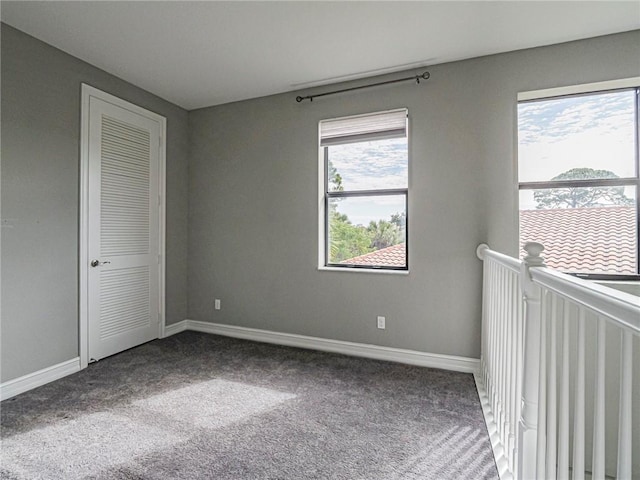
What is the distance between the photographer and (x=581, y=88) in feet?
8.34

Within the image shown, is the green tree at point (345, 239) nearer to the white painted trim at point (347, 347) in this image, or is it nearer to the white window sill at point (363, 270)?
the white window sill at point (363, 270)

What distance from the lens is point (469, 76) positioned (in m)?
2.80

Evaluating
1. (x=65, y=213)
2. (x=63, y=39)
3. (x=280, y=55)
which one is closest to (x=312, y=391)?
(x=65, y=213)

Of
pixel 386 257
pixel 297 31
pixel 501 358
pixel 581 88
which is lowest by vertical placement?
pixel 501 358

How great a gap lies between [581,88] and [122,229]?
A: 13.2 ft

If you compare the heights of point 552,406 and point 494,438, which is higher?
point 552,406

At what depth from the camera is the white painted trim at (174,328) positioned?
3.72 m

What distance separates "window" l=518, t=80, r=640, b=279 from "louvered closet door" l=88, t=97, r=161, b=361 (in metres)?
3.48

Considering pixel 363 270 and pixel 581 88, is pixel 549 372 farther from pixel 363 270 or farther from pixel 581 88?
pixel 581 88

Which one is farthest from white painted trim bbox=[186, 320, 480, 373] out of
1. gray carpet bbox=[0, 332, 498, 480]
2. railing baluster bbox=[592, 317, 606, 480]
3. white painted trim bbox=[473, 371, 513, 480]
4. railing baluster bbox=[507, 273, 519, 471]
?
railing baluster bbox=[592, 317, 606, 480]

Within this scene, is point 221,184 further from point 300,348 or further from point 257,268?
point 300,348

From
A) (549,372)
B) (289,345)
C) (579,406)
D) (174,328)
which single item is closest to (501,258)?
(549,372)

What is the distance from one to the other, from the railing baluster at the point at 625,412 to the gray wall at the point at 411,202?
2166 millimetres

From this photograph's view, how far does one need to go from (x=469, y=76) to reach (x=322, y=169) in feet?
4.88
